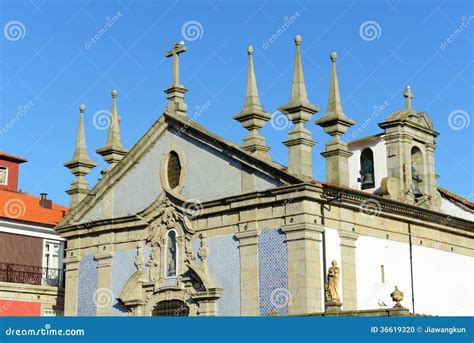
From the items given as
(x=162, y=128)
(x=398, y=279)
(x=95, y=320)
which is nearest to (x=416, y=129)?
(x=398, y=279)

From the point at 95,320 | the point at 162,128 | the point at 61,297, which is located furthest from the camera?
the point at 61,297

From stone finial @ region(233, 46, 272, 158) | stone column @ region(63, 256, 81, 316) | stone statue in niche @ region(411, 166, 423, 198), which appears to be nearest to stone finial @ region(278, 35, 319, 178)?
stone finial @ region(233, 46, 272, 158)

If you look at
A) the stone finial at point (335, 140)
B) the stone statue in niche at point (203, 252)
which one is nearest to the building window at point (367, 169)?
the stone finial at point (335, 140)

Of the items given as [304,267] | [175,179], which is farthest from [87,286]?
[304,267]

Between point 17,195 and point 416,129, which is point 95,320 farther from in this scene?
point 17,195

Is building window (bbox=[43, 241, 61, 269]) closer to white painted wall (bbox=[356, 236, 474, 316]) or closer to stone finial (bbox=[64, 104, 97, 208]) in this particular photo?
stone finial (bbox=[64, 104, 97, 208])

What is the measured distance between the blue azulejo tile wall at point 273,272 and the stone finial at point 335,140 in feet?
9.44

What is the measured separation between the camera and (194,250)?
2944 cm

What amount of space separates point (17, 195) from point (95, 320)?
918 inches

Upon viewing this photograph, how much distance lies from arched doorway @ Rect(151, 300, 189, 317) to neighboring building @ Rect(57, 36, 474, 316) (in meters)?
0.05

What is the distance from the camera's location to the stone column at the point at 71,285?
33.1 metres

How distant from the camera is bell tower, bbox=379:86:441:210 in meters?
32.3

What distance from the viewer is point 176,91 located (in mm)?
31781

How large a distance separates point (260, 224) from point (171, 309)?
14.8 feet
